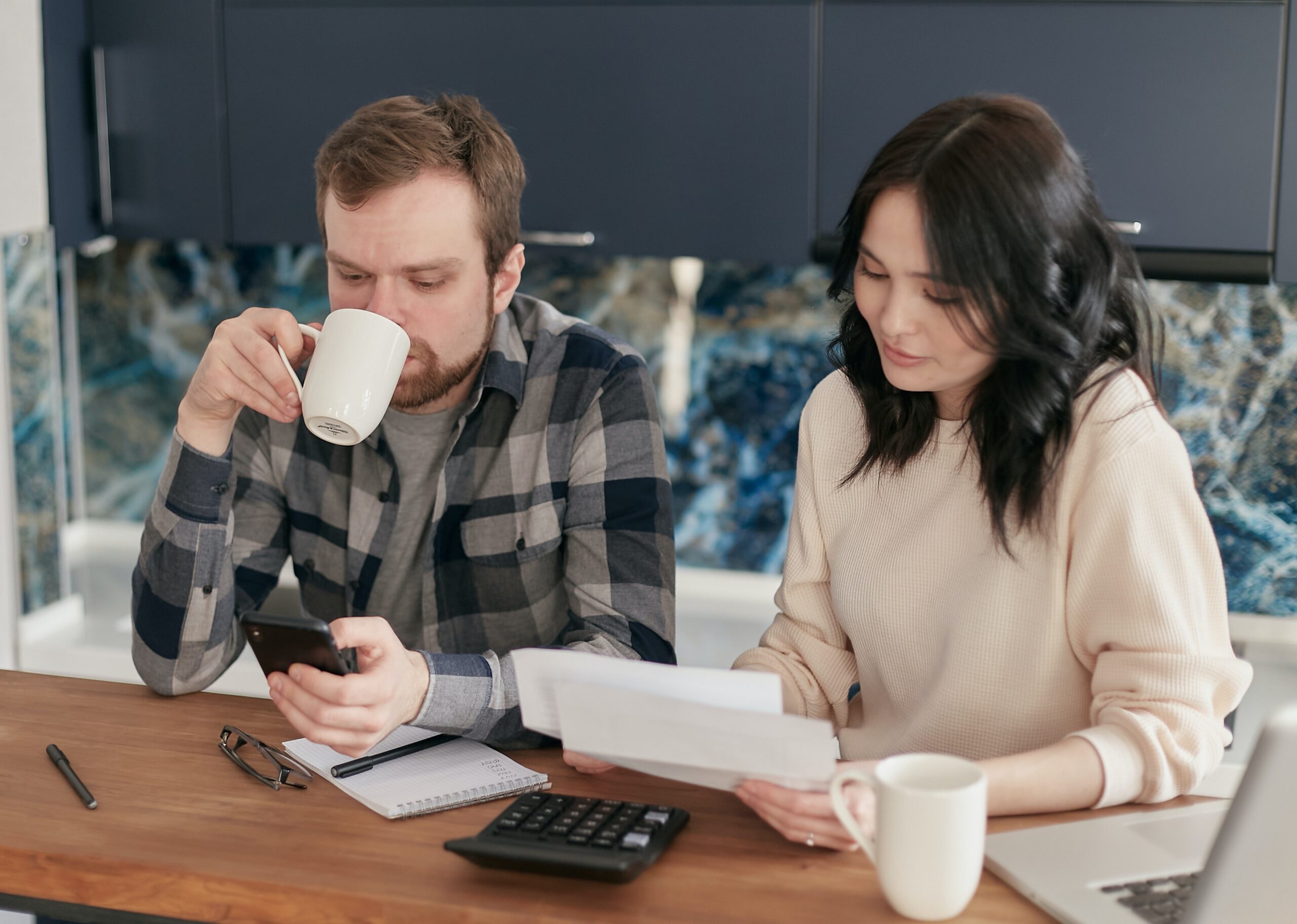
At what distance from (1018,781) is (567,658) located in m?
0.39

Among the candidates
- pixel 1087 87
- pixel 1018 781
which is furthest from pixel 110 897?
pixel 1087 87

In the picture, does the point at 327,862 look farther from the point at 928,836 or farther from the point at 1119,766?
the point at 1119,766

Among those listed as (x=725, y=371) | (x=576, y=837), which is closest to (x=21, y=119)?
(x=725, y=371)

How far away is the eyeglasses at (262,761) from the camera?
3.79ft

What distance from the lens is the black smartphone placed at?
1.07 m

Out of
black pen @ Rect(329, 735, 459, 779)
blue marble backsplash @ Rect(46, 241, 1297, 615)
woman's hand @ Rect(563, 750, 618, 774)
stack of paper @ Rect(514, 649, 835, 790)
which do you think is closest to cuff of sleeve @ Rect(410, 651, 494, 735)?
black pen @ Rect(329, 735, 459, 779)

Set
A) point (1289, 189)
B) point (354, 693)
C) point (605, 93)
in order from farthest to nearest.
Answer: point (605, 93), point (1289, 189), point (354, 693)

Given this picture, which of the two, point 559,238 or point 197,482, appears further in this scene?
point 559,238

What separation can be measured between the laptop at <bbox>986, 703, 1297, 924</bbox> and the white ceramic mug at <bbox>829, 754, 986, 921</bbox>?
8 centimetres

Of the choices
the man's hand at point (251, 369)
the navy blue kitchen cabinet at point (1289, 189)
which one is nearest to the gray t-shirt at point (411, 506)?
the man's hand at point (251, 369)

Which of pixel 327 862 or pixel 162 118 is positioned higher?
pixel 162 118

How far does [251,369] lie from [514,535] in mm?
391

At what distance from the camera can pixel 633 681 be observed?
1005mm

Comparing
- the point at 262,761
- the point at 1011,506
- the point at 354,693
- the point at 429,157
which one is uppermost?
the point at 429,157
